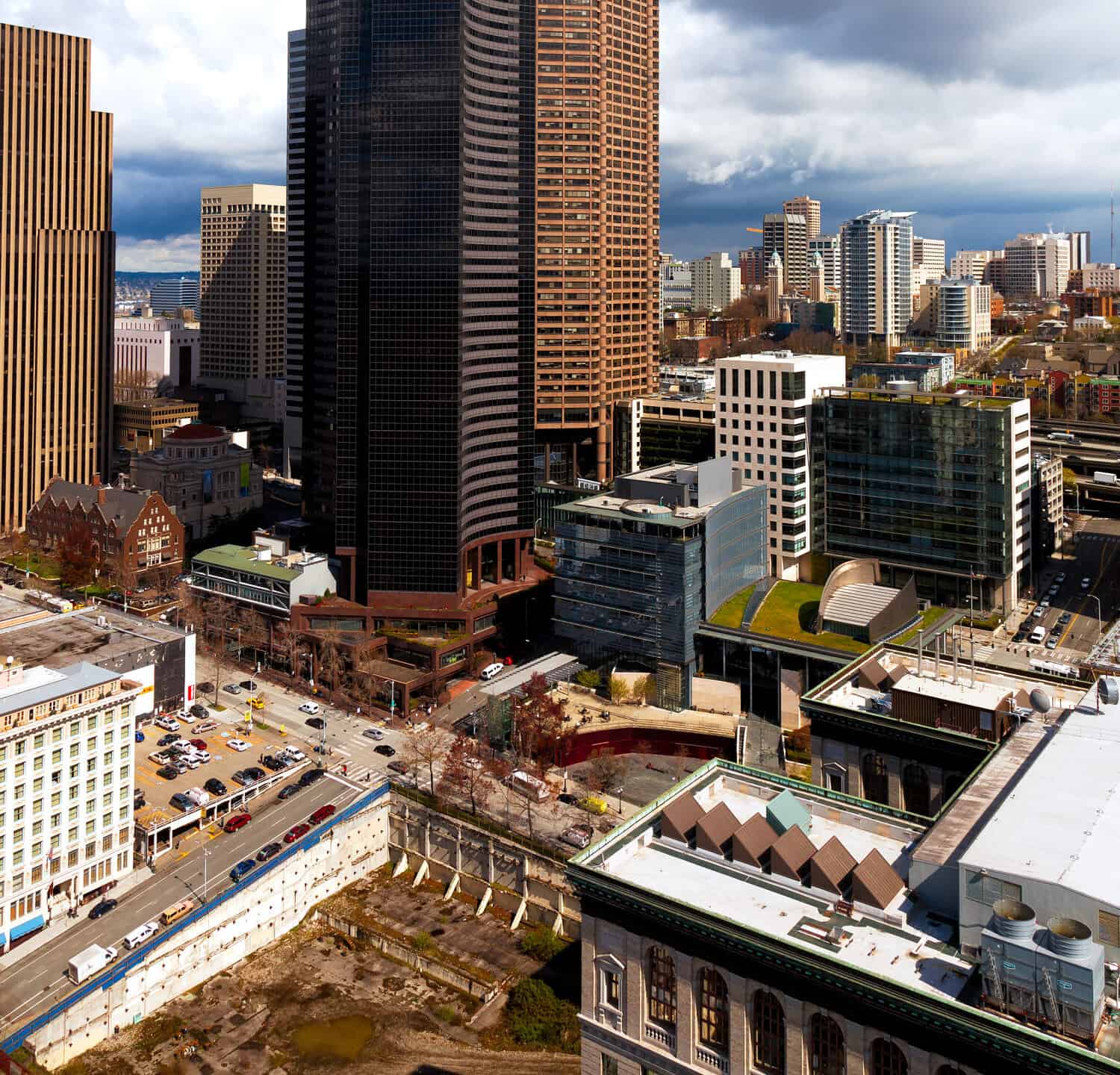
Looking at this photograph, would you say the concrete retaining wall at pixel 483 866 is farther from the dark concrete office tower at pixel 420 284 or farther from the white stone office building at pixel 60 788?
the dark concrete office tower at pixel 420 284

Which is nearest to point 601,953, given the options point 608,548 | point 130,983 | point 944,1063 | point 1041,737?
point 944,1063

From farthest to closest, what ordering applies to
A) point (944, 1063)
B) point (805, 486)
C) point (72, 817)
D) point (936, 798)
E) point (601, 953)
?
point (805, 486)
point (72, 817)
point (936, 798)
point (601, 953)
point (944, 1063)

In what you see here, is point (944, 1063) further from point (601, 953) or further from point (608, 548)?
point (608, 548)

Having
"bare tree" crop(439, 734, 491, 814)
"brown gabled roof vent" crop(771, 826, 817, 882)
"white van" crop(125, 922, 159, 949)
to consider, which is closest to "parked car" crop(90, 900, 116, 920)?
"white van" crop(125, 922, 159, 949)

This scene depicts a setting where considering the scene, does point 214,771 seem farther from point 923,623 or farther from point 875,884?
point 875,884

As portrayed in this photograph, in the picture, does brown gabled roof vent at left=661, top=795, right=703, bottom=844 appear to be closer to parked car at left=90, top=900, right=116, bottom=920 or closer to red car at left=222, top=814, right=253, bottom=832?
parked car at left=90, top=900, right=116, bottom=920

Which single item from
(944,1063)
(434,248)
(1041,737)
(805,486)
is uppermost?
(434,248)

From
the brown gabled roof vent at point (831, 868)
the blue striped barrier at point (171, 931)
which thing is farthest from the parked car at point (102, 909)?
the brown gabled roof vent at point (831, 868)
